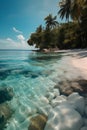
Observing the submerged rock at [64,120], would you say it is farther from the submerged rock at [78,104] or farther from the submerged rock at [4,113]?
the submerged rock at [4,113]

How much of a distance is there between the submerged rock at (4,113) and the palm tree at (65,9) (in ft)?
109

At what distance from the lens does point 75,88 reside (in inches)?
219

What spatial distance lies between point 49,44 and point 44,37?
2463 millimetres

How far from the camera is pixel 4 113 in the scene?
384 cm

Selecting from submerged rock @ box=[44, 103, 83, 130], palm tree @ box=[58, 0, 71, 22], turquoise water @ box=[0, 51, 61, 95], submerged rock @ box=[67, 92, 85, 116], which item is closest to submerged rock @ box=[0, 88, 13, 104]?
turquoise water @ box=[0, 51, 61, 95]

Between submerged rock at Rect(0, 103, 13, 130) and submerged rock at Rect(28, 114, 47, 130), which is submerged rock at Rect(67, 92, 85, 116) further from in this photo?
submerged rock at Rect(0, 103, 13, 130)

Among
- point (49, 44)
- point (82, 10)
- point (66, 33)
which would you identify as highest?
point (82, 10)

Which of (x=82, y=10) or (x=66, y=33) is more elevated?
(x=82, y=10)

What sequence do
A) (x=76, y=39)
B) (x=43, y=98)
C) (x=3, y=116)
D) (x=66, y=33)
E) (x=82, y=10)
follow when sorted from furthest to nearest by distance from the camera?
1. (x=66, y=33)
2. (x=76, y=39)
3. (x=82, y=10)
4. (x=43, y=98)
5. (x=3, y=116)

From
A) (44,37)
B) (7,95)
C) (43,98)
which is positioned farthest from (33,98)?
(44,37)

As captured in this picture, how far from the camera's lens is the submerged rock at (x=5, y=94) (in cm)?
477

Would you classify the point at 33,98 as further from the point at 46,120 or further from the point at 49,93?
the point at 46,120

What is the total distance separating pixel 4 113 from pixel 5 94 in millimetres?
1416

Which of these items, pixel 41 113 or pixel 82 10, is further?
pixel 82 10
